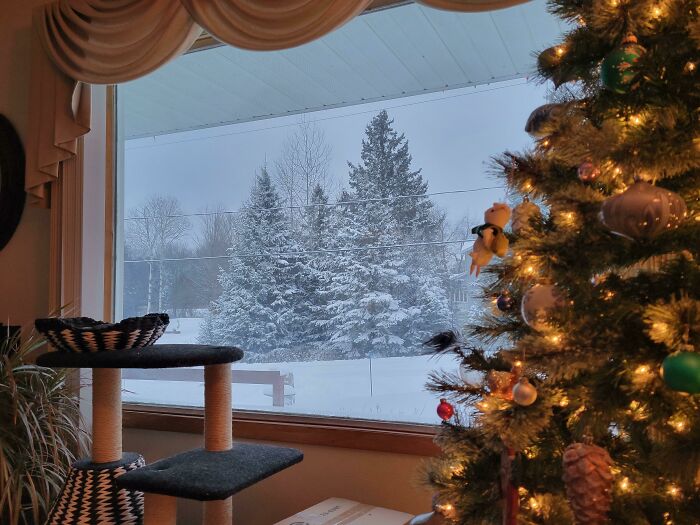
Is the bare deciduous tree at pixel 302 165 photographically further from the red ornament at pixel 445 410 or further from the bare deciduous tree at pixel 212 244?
the red ornament at pixel 445 410

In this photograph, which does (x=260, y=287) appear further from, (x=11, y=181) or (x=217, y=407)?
(x=11, y=181)

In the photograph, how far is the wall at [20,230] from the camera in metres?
2.33

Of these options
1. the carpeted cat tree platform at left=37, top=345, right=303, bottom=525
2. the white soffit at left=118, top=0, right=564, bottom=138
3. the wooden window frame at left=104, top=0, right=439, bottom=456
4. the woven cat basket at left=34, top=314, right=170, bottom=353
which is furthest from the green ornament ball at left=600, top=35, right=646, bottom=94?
the woven cat basket at left=34, top=314, right=170, bottom=353

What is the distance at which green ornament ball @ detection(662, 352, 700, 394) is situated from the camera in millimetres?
765

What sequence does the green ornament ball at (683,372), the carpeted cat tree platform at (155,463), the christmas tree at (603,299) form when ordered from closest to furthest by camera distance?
the green ornament ball at (683,372)
the christmas tree at (603,299)
the carpeted cat tree platform at (155,463)

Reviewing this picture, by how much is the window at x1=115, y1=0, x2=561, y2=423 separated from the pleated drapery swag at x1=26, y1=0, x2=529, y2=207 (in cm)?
31

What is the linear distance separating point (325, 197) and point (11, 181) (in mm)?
1285

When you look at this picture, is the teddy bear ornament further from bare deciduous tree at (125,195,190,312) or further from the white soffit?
bare deciduous tree at (125,195,190,312)

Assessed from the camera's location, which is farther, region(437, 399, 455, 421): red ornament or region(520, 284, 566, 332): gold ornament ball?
region(437, 399, 455, 421): red ornament

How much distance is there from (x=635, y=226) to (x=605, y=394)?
27 centimetres

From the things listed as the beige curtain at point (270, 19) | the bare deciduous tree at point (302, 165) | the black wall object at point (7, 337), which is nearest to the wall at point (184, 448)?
the black wall object at point (7, 337)

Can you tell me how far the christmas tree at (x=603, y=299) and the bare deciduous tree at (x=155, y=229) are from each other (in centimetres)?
152

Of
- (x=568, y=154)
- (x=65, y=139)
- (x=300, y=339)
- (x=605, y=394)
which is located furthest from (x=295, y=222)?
(x=605, y=394)

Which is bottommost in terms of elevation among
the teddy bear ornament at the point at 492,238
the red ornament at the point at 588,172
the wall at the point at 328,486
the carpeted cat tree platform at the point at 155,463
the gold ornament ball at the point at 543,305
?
the wall at the point at 328,486
